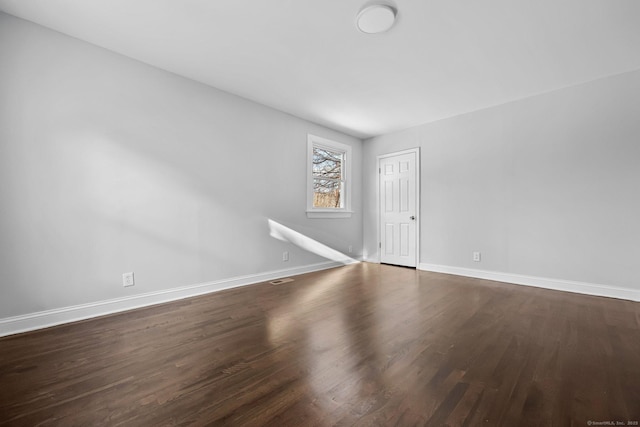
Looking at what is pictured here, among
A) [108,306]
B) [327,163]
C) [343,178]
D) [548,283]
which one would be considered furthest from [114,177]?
[548,283]

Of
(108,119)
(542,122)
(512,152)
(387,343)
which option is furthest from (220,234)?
(542,122)

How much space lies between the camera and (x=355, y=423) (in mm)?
1181

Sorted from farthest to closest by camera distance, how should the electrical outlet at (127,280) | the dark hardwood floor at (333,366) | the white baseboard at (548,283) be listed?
the white baseboard at (548,283), the electrical outlet at (127,280), the dark hardwood floor at (333,366)

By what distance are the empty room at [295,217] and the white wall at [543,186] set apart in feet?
0.08

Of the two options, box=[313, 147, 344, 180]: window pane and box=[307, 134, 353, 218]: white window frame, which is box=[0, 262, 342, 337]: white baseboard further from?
box=[313, 147, 344, 180]: window pane

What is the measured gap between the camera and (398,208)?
4980 mm

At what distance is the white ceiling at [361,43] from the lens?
6.86ft

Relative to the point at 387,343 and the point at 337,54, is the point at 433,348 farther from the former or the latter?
the point at 337,54

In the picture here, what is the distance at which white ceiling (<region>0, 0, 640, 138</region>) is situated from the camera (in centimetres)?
209

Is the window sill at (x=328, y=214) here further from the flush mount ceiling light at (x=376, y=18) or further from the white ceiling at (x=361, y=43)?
the flush mount ceiling light at (x=376, y=18)

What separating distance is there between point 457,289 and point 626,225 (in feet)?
6.41

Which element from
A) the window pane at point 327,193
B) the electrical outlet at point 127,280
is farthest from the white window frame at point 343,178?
the electrical outlet at point 127,280

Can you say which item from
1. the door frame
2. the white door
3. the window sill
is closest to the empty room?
the window sill

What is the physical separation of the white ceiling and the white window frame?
1.07 meters
